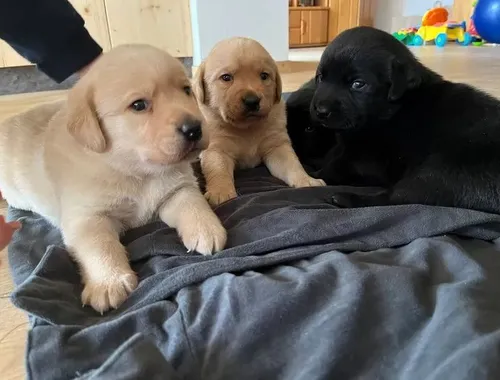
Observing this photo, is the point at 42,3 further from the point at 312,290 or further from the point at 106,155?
Result: the point at 312,290

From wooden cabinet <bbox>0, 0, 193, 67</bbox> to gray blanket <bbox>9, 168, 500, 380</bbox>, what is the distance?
3.54 meters

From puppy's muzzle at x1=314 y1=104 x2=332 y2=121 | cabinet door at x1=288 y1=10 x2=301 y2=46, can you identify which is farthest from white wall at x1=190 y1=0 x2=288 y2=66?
cabinet door at x1=288 y1=10 x2=301 y2=46

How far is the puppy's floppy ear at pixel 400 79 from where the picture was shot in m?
1.62

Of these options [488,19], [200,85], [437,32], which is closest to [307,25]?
[437,32]

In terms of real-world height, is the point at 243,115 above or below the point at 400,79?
below

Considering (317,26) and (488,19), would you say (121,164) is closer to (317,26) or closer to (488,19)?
(488,19)

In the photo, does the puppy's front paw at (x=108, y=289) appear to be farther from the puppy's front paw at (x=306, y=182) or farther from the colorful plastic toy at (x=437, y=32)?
the colorful plastic toy at (x=437, y=32)

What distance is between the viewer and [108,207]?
4.42 feet

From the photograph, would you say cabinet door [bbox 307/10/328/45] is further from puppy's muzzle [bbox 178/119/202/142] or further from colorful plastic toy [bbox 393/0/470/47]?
puppy's muzzle [bbox 178/119/202/142]

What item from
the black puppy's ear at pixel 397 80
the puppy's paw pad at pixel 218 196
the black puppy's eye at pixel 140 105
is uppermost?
the black puppy's eye at pixel 140 105

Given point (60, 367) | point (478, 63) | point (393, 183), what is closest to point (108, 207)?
point (60, 367)

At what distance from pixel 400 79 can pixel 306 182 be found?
0.47m

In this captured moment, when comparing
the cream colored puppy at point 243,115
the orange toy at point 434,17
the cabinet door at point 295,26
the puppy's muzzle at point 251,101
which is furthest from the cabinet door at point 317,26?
the puppy's muzzle at point 251,101

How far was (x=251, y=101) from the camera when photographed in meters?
1.81
